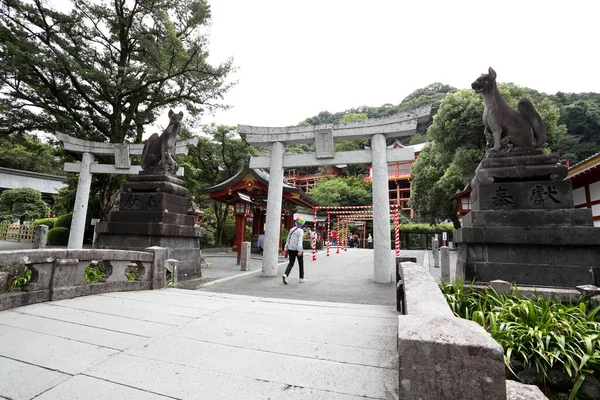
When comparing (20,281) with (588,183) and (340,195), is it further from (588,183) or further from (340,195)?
(340,195)

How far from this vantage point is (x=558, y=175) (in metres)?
5.39

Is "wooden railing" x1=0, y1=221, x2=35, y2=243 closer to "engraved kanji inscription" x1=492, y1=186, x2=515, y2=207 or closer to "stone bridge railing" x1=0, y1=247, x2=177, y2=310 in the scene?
"stone bridge railing" x1=0, y1=247, x2=177, y2=310

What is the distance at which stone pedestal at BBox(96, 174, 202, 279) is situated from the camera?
7156mm

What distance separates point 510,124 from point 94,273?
28.8 ft

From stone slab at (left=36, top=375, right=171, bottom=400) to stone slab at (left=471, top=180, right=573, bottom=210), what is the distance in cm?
616

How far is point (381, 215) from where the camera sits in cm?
759

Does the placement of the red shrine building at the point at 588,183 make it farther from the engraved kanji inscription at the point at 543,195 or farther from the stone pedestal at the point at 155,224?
the stone pedestal at the point at 155,224

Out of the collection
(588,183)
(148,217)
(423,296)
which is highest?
(588,183)

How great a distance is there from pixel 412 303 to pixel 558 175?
17.5 feet

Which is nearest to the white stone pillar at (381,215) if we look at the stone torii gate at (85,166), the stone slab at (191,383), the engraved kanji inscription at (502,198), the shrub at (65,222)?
the engraved kanji inscription at (502,198)

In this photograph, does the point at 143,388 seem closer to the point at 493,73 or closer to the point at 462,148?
the point at 493,73

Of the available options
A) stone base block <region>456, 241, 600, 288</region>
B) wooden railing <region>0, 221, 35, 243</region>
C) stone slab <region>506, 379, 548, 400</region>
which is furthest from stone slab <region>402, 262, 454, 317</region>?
wooden railing <region>0, 221, 35, 243</region>

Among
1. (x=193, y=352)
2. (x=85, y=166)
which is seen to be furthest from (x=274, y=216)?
(x=85, y=166)

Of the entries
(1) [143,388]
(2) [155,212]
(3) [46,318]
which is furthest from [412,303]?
(2) [155,212]
